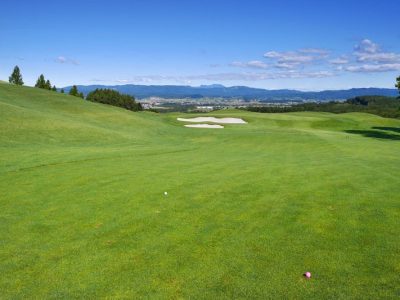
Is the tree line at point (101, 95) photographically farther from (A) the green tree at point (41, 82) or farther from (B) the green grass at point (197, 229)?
(B) the green grass at point (197, 229)

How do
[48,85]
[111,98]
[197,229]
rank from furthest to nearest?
[111,98] → [48,85] → [197,229]

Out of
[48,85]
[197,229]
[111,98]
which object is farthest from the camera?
[111,98]

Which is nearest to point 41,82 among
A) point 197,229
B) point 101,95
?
point 101,95

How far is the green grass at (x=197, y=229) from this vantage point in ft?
26.6

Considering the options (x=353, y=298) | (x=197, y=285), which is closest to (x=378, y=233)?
(x=353, y=298)

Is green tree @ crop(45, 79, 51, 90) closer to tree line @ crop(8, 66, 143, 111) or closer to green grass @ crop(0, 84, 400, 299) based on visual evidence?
tree line @ crop(8, 66, 143, 111)

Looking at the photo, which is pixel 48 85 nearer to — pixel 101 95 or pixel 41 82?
pixel 41 82

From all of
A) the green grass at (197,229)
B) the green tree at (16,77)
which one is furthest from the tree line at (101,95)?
the green grass at (197,229)

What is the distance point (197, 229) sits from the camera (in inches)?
433

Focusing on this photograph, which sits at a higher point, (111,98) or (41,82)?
(41,82)

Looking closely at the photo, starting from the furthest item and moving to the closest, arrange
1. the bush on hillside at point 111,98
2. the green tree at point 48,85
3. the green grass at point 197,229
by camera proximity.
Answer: the bush on hillside at point 111,98 → the green tree at point 48,85 → the green grass at point 197,229

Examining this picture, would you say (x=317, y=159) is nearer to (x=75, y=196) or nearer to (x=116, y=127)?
(x=75, y=196)

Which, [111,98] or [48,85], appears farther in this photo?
[111,98]

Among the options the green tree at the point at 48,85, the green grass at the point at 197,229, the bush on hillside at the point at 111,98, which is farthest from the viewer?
the bush on hillside at the point at 111,98
